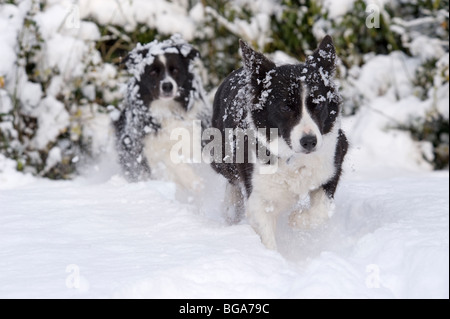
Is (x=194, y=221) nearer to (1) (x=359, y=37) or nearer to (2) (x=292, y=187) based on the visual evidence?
(2) (x=292, y=187)

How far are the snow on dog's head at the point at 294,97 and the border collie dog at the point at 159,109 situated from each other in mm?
2021

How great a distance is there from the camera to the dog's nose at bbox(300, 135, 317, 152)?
3.71 metres

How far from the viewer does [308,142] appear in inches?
146

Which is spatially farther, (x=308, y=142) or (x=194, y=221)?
(x=194, y=221)

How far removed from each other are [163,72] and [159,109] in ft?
1.19

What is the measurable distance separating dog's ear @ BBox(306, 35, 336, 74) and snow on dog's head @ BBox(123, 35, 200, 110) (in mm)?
2188

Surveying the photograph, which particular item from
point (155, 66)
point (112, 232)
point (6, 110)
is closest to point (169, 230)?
point (112, 232)

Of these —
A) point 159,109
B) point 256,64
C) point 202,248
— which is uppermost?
point 256,64

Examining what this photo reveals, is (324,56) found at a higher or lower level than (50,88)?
higher

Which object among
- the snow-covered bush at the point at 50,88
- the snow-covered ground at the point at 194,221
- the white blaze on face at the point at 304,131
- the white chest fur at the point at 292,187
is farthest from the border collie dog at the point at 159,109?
the white blaze on face at the point at 304,131

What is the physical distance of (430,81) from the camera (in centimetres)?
748

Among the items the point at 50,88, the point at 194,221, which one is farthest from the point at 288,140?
the point at 50,88

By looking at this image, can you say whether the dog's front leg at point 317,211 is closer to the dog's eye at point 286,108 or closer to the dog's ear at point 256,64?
the dog's eye at point 286,108
